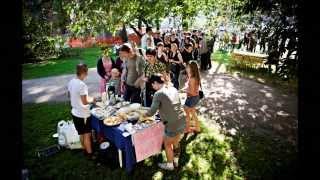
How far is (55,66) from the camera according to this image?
726 inches

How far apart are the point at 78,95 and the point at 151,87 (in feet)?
7.53

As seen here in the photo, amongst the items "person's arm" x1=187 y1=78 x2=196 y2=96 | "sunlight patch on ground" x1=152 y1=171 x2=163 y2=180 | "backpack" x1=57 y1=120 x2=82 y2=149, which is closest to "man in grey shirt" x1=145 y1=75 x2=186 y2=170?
"sunlight patch on ground" x1=152 y1=171 x2=163 y2=180

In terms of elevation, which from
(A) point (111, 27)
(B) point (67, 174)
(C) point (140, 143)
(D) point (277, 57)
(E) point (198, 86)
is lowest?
(B) point (67, 174)

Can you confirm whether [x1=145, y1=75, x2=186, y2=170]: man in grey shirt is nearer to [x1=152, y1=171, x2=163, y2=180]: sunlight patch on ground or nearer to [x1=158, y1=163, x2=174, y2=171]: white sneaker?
[x1=158, y1=163, x2=174, y2=171]: white sneaker

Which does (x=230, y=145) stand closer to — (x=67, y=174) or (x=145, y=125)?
(x=145, y=125)

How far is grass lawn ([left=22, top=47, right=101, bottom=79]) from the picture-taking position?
53.2 ft

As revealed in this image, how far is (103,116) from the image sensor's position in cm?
652

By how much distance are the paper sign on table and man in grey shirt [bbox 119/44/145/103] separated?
185 cm

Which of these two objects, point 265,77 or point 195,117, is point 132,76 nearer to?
point 195,117

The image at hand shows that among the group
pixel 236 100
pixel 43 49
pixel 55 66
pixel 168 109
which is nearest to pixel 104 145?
pixel 168 109

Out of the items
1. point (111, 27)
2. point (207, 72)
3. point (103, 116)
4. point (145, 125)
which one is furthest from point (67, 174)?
point (207, 72)

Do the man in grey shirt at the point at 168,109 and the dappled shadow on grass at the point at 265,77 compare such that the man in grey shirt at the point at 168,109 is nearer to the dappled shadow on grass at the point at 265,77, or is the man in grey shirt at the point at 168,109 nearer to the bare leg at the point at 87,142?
the bare leg at the point at 87,142

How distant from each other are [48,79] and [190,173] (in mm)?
10409

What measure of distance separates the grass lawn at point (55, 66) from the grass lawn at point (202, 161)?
8.51m
